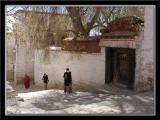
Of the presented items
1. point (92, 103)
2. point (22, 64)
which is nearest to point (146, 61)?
point (92, 103)

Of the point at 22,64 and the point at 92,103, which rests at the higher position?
the point at 22,64

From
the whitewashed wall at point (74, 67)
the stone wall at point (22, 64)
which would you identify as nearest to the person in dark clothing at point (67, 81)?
the whitewashed wall at point (74, 67)

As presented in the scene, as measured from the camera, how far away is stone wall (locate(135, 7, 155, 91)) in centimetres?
873

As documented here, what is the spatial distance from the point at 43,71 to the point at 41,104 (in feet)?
20.0

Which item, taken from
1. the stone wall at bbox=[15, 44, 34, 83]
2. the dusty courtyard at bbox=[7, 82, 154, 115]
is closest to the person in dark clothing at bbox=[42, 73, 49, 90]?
the stone wall at bbox=[15, 44, 34, 83]

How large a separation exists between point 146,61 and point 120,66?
1772 millimetres

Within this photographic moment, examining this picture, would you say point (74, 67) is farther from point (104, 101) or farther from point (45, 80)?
point (104, 101)

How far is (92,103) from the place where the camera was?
863 centimetres

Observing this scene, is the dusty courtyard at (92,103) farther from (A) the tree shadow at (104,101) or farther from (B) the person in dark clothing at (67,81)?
(B) the person in dark clothing at (67,81)

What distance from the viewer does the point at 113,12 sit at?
37.7 feet

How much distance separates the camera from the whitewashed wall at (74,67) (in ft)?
36.6

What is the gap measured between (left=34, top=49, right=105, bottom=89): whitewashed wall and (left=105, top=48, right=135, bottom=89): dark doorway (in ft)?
0.68
